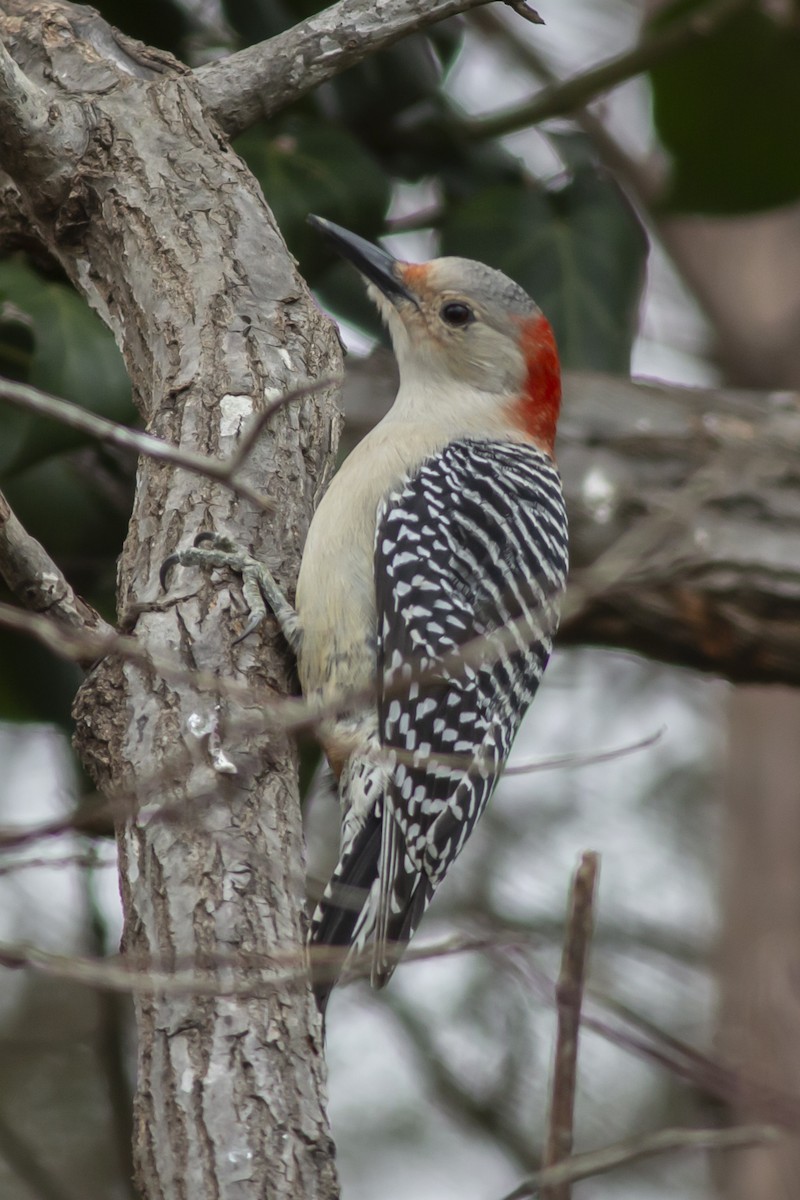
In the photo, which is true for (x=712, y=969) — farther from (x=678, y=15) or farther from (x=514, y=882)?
(x=678, y=15)

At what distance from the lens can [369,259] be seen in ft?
14.5

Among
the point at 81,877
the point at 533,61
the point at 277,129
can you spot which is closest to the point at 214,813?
the point at 81,877

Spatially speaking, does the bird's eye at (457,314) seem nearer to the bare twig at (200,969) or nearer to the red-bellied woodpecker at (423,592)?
the red-bellied woodpecker at (423,592)

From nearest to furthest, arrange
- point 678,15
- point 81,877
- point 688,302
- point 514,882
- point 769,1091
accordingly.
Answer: point 769,1091
point 81,877
point 678,15
point 514,882
point 688,302

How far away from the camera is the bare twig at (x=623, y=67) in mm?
5148

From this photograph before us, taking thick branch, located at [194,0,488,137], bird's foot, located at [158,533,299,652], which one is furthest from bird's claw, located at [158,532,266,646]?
thick branch, located at [194,0,488,137]

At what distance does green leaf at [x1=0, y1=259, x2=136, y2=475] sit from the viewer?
3.93 meters

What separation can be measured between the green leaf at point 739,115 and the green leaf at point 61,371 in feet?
8.64

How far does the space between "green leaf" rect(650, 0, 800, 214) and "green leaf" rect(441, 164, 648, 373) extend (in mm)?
378

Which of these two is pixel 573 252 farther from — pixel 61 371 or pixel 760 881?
pixel 760 881

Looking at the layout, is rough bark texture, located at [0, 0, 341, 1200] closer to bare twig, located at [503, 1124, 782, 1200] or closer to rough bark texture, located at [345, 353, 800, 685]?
bare twig, located at [503, 1124, 782, 1200]

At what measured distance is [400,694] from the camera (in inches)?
143

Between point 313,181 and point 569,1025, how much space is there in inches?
150

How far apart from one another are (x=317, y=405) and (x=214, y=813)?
1227mm
